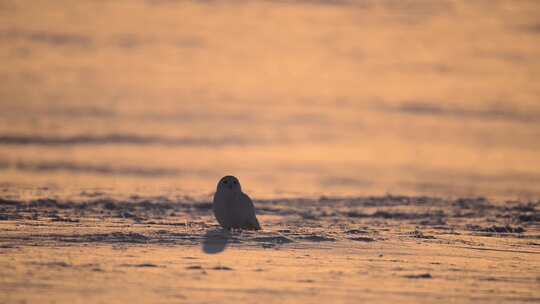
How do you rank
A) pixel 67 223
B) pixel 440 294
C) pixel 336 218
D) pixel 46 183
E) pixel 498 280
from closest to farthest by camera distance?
pixel 440 294
pixel 498 280
pixel 67 223
pixel 336 218
pixel 46 183

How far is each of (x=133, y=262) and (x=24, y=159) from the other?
50.6 feet

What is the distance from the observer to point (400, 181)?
24.9 m

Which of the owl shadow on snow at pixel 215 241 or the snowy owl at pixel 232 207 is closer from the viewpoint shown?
the owl shadow on snow at pixel 215 241

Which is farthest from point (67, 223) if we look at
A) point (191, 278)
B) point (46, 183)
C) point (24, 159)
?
point (24, 159)

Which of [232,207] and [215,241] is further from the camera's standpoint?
[232,207]

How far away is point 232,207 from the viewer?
13086 millimetres

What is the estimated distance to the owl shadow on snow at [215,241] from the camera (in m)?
11.4

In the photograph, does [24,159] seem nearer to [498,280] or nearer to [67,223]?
[67,223]

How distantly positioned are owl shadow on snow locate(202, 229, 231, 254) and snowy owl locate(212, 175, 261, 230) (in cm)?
16

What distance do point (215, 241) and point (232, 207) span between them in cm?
112

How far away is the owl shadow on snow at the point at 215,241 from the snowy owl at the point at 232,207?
16 cm

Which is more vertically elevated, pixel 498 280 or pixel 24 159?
pixel 24 159

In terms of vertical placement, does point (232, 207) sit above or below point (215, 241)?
above

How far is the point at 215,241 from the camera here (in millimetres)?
12031
